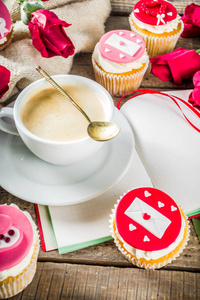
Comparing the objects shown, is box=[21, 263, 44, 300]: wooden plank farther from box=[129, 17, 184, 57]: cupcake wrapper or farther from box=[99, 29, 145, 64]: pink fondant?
box=[129, 17, 184, 57]: cupcake wrapper

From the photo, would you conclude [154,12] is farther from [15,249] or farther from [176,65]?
[15,249]

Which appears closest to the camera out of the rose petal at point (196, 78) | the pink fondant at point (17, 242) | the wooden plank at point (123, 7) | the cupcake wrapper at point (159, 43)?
the pink fondant at point (17, 242)

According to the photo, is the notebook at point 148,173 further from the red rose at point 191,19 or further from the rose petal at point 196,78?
the red rose at point 191,19

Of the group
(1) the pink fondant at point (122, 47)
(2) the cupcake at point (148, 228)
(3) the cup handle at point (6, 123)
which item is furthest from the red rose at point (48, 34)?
(2) the cupcake at point (148, 228)

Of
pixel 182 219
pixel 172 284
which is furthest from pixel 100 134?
pixel 172 284

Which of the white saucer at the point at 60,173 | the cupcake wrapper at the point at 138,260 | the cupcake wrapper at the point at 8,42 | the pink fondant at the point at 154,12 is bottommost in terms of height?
the cupcake wrapper at the point at 138,260

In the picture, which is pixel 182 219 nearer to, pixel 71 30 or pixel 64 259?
pixel 64 259

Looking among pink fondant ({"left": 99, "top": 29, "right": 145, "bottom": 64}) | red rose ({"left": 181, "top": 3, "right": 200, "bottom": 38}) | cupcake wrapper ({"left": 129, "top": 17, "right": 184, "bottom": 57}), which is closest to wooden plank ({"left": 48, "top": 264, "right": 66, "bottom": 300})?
pink fondant ({"left": 99, "top": 29, "right": 145, "bottom": 64})
